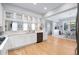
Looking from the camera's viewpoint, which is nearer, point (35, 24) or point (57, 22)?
point (57, 22)

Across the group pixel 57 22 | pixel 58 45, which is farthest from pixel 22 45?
pixel 57 22

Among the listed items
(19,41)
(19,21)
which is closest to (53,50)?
(19,41)

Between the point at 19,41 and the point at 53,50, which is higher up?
the point at 19,41

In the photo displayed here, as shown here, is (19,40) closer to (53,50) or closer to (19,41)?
(19,41)

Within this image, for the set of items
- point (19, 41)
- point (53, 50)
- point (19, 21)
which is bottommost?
point (53, 50)

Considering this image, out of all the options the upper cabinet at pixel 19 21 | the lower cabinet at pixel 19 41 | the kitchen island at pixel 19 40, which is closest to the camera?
the upper cabinet at pixel 19 21

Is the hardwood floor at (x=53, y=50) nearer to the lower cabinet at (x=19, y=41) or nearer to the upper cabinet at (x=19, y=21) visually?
the lower cabinet at (x=19, y=41)

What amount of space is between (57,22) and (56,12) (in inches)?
14.3

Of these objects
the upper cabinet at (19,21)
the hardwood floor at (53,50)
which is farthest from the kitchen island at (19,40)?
the upper cabinet at (19,21)

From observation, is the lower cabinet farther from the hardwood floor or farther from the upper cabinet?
the upper cabinet

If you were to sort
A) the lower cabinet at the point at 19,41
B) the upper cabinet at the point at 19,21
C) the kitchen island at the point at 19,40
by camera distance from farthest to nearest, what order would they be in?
1. the lower cabinet at the point at 19,41
2. the kitchen island at the point at 19,40
3. the upper cabinet at the point at 19,21

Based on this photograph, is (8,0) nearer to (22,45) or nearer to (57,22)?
(57,22)

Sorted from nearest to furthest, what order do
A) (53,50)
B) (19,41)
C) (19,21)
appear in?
(19,21) → (53,50) → (19,41)
